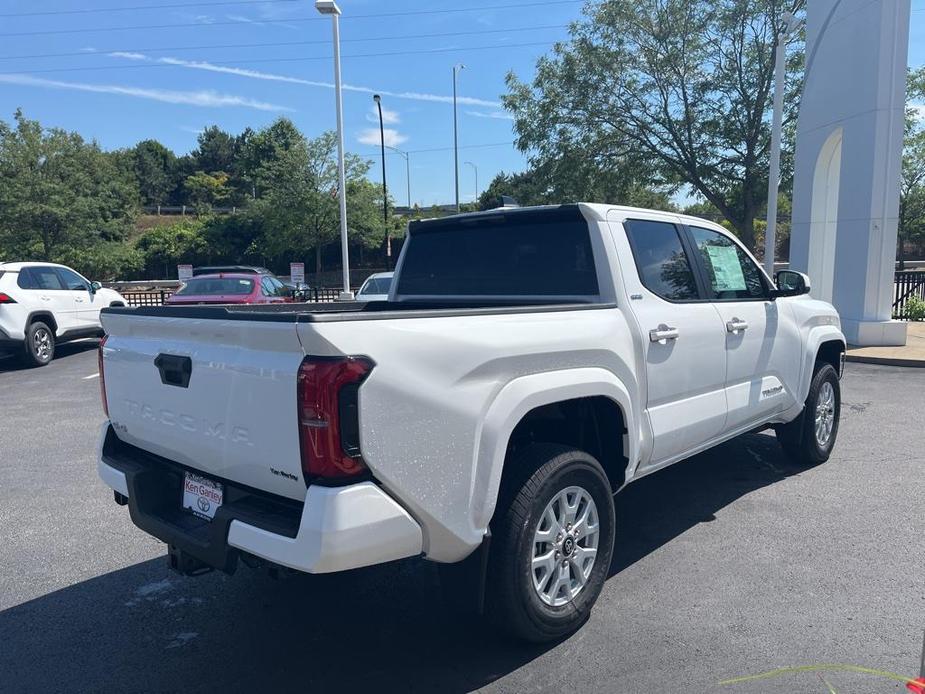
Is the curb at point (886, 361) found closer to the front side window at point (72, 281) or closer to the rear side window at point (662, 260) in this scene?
the rear side window at point (662, 260)

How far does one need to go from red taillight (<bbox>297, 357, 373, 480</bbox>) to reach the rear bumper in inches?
3.7

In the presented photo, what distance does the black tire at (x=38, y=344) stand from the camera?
12016 millimetres

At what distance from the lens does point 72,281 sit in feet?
44.0

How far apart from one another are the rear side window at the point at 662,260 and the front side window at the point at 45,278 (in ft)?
38.9

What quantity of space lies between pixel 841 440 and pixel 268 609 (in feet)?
18.2

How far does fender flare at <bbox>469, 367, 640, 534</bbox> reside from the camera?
277cm

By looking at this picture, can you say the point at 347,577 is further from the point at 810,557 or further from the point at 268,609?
the point at 810,557

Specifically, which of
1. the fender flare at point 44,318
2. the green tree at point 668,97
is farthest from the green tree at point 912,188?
the fender flare at point 44,318

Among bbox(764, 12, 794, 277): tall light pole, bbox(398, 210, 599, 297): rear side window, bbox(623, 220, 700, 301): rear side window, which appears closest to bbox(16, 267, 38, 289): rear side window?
bbox(398, 210, 599, 297): rear side window

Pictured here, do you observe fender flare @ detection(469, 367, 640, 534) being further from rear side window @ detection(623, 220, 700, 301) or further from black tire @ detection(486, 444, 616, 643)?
rear side window @ detection(623, 220, 700, 301)

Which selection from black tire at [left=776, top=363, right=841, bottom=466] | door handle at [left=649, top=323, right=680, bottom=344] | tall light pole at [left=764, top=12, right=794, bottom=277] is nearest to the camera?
door handle at [left=649, top=323, right=680, bottom=344]

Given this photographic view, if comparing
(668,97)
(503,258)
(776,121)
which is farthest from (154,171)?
(503,258)

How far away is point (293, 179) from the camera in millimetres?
36000

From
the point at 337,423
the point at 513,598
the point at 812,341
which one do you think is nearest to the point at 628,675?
the point at 513,598
